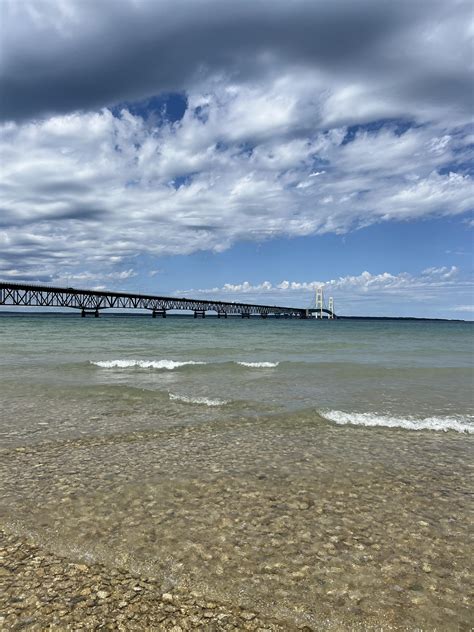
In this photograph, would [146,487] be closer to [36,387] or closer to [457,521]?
[457,521]

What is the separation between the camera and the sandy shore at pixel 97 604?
3.81m

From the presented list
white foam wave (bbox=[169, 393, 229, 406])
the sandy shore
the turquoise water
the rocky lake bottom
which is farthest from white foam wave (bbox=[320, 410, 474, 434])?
the sandy shore

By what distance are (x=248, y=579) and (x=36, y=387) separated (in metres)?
14.7

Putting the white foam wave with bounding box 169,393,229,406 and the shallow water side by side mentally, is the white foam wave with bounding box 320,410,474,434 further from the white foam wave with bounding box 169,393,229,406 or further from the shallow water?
the white foam wave with bounding box 169,393,229,406

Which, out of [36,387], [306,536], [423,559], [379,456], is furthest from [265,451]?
[36,387]

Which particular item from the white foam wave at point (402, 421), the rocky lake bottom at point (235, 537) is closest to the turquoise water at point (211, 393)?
the white foam wave at point (402, 421)

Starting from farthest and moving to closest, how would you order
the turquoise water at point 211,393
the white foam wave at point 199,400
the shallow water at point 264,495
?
the white foam wave at point 199,400 < the turquoise water at point 211,393 < the shallow water at point 264,495

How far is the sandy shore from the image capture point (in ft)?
12.5

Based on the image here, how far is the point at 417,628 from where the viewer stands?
12.9 feet

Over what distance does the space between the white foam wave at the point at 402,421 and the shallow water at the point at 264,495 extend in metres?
0.07

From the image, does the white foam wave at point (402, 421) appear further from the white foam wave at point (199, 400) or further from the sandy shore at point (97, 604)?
the sandy shore at point (97, 604)

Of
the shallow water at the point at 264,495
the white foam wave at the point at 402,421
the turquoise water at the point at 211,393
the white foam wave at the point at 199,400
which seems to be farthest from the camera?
the white foam wave at the point at 199,400

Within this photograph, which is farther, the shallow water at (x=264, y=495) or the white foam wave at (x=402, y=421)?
the white foam wave at (x=402, y=421)

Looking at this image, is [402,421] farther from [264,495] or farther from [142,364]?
[142,364]
